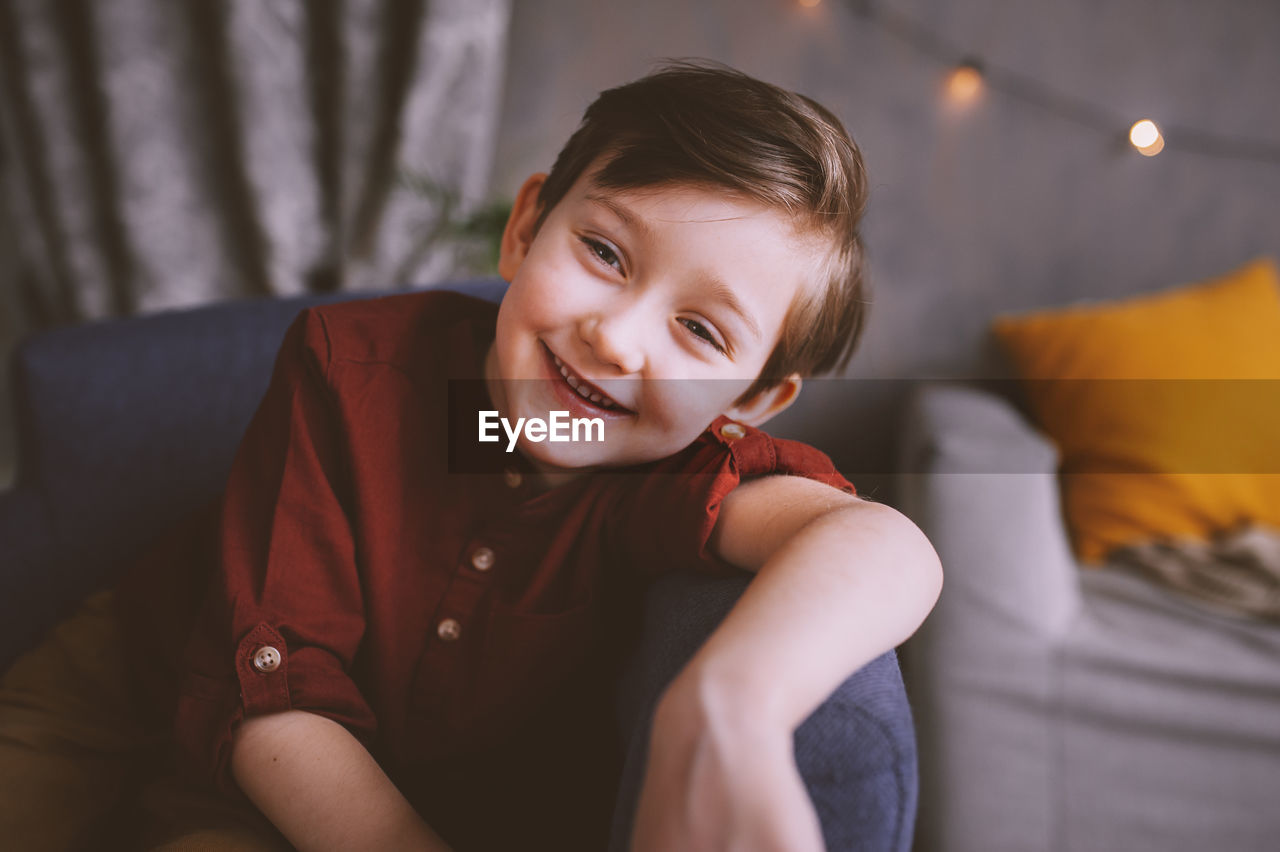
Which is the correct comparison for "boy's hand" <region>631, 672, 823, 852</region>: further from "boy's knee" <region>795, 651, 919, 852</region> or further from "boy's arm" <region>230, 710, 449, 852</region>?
"boy's arm" <region>230, 710, 449, 852</region>

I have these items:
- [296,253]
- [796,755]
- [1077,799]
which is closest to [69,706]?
[796,755]

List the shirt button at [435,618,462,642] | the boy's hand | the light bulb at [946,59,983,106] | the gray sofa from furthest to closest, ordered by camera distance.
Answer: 1. the gray sofa
2. the light bulb at [946,59,983,106]
3. the shirt button at [435,618,462,642]
4. the boy's hand

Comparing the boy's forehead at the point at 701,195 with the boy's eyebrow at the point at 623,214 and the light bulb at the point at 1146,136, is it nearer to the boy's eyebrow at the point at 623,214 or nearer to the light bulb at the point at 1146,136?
the boy's eyebrow at the point at 623,214

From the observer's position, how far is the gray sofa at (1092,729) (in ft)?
2.86

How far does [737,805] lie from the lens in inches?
9.9

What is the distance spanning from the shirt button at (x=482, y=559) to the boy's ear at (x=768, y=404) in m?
0.18

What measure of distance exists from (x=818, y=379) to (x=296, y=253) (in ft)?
3.59

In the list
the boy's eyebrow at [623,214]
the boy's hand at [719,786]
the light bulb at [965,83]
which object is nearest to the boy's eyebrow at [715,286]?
the boy's eyebrow at [623,214]

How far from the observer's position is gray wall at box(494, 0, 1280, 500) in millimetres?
479

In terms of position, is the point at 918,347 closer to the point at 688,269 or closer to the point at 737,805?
the point at 688,269

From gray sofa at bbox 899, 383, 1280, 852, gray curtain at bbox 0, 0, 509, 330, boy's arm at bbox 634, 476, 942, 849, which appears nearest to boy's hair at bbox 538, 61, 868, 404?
boy's arm at bbox 634, 476, 942, 849

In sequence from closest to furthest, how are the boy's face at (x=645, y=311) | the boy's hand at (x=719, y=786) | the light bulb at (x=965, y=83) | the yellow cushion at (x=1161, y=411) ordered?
1. the boy's hand at (x=719, y=786)
2. the boy's face at (x=645, y=311)
3. the light bulb at (x=965, y=83)
4. the yellow cushion at (x=1161, y=411)

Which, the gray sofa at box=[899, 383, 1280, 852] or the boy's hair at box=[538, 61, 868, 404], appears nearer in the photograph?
the boy's hair at box=[538, 61, 868, 404]

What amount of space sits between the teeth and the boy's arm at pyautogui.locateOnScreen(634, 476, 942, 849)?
107 mm
